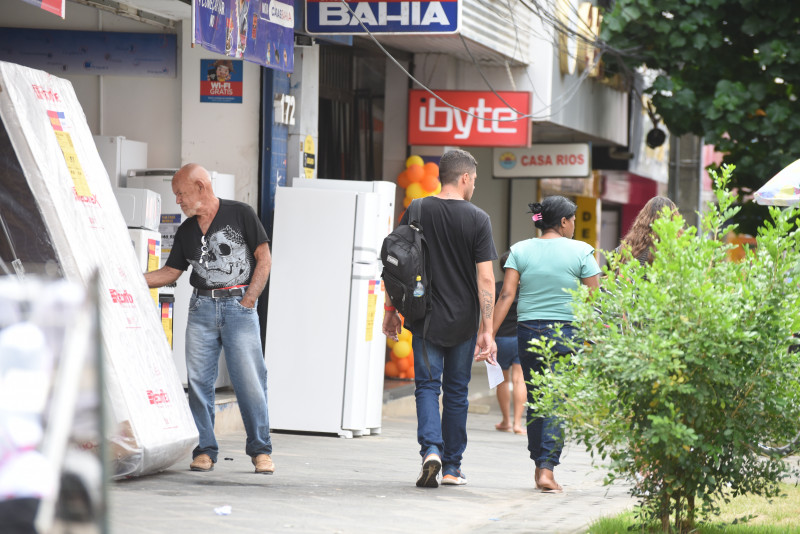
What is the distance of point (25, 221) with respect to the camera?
6.44m

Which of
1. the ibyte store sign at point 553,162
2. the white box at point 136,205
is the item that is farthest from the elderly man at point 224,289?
the ibyte store sign at point 553,162

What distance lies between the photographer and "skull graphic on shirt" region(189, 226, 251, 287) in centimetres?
723

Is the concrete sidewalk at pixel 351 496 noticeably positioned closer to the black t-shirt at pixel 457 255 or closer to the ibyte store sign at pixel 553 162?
the black t-shirt at pixel 457 255

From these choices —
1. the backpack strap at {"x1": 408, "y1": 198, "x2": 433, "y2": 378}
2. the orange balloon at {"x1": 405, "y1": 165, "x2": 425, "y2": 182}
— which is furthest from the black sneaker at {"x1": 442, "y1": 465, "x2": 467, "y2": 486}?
the orange balloon at {"x1": 405, "y1": 165, "x2": 425, "y2": 182}

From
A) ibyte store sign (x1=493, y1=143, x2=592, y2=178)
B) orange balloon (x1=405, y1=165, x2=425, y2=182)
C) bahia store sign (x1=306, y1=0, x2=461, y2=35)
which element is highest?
bahia store sign (x1=306, y1=0, x2=461, y2=35)

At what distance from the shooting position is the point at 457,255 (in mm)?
7152

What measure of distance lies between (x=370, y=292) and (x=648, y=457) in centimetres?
469

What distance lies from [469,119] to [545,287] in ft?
20.0

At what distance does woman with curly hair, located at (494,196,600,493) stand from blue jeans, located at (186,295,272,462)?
1438 millimetres

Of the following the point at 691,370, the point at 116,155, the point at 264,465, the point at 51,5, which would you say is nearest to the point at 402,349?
the point at 116,155

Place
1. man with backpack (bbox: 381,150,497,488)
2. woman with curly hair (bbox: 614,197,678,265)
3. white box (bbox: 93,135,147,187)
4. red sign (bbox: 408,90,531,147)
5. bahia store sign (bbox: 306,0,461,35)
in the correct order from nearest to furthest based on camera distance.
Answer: man with backpack (bbox: 381,150,497,488)
woman with curly hair (bbox: 614,197,678,265)
white box (bbox: 93,135,147,187)
bahia store sign (bbox: 306,0,461,35)
red sign (bbox: 408,90,531,147)

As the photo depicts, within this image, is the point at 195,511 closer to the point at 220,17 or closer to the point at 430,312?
the point at 430,312

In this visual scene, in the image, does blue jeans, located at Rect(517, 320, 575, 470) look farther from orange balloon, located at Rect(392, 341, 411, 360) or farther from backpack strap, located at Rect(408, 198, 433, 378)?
orange balloon, located at Rect(392, 341, 411, 360)

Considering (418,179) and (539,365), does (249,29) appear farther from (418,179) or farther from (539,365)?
(418,179)
